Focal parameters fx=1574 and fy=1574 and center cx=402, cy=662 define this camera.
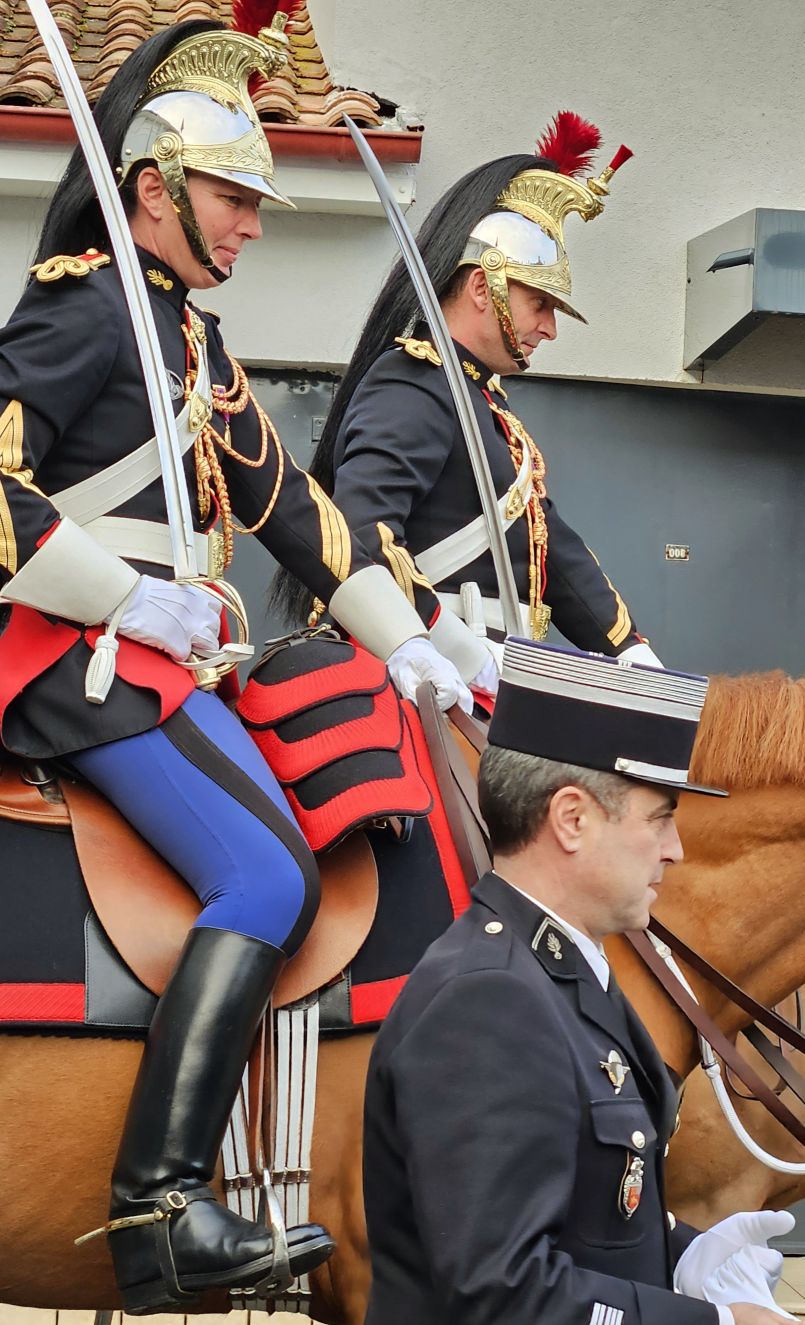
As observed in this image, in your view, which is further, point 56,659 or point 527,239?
point 527,239

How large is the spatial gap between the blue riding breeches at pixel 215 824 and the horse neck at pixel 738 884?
2.91 ft

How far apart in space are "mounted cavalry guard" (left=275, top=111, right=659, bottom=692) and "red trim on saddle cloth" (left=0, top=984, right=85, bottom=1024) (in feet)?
4.43

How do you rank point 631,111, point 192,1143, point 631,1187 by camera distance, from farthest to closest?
point 631,111 < point 192,1143 < point 631,1187

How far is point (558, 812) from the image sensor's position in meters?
1.76

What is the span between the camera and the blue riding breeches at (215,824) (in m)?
2.78

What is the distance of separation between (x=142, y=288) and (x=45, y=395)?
0.99 ft

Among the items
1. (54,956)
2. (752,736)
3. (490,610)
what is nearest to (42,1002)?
(54,956)

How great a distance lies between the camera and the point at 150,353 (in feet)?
9.82

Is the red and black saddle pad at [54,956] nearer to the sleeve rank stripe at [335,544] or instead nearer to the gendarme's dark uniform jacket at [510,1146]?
the sleeve rank stripe at [335,544]

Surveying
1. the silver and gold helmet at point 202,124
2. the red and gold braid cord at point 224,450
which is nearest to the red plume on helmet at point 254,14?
the silver and gold helmet at point 202,124

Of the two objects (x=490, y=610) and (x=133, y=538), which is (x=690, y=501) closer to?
(x=490, y=610)

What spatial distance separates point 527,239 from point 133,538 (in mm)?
1574

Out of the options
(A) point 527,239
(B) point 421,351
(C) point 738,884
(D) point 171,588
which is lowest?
(C) point 738,884

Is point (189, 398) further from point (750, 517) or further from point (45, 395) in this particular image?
point (750, 517)
